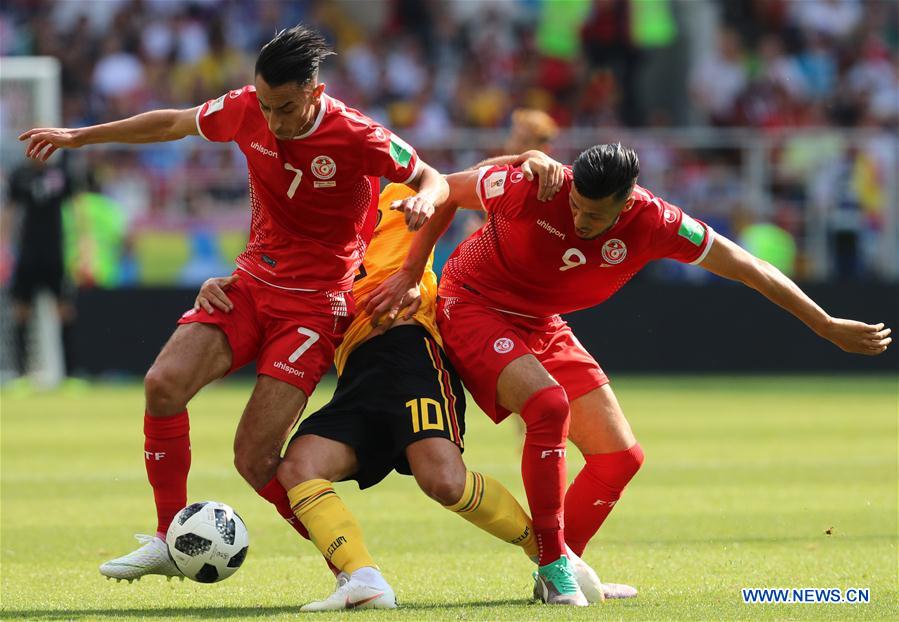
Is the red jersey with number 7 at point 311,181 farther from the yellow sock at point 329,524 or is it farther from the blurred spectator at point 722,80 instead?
the blurred spectator at point 722,80

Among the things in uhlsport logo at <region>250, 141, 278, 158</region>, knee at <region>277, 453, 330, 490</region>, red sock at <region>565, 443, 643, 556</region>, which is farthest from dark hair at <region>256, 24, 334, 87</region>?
red sock at <region>565, 443, 643, 556</region>

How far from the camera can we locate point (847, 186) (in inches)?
773

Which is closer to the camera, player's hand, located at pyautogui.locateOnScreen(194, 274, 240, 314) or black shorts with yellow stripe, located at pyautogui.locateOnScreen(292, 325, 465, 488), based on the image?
black shorts with yellow stripe, located at pyautogui.locateOnScreen(292, 325, 465, 488)

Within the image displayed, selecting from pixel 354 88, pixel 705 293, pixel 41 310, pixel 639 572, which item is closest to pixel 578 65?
pixel 354 88

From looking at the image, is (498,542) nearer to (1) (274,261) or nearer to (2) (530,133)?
(1) (274,261)

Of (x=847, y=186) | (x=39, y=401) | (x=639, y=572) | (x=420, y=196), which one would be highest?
(x=420, y=196)

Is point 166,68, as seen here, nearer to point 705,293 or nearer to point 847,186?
point 705,293

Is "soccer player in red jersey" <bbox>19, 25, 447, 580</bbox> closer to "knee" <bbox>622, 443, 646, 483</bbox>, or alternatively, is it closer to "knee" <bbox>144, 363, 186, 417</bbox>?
"knee" <bbox>144, 363, 186, 417</bbox>

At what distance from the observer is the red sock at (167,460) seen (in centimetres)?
625

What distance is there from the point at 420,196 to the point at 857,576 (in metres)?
2.54

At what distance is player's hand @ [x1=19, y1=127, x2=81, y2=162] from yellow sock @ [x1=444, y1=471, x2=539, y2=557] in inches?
87.7

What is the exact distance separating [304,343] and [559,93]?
15.6 meters

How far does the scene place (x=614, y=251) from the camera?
632 centimetres

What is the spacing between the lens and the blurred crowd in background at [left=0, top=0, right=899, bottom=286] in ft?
62.2
